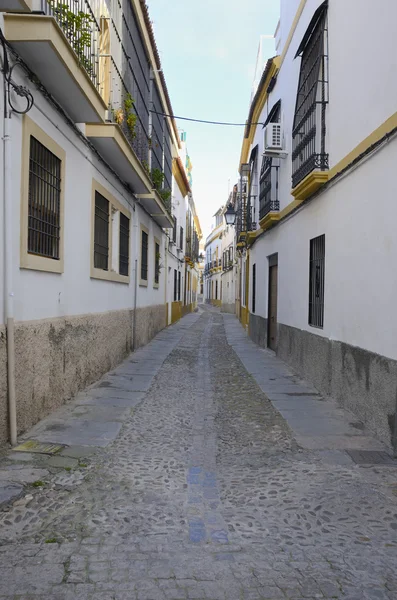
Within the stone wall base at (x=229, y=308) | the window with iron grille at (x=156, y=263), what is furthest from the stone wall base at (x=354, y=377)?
the stone wall base at (x=229, y=308)

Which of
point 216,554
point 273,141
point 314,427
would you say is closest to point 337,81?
point 273,141

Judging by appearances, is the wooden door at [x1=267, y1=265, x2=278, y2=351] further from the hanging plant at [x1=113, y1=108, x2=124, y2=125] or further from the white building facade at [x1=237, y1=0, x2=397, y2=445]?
the hanging plant at [x1=113, y1=108, x2=124, y2=125]

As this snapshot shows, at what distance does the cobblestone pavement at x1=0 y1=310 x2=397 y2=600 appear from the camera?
2387mm

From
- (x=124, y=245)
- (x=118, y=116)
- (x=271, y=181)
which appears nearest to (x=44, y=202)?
(x=118, y=116)

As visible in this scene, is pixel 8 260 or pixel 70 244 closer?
pixel 8 260

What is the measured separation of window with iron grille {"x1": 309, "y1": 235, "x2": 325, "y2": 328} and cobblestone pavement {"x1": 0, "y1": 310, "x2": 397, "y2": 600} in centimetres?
271

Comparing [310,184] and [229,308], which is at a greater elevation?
[310,184]

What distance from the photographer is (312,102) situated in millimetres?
7301

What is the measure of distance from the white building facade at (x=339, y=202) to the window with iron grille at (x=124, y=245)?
2.99m

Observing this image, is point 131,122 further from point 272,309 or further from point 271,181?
point 272,309

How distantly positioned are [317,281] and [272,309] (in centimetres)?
424

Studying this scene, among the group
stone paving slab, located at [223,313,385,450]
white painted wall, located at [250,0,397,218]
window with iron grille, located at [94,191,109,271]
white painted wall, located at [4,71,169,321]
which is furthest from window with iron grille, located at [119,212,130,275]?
white painted wall, located at [250,0,397,218]

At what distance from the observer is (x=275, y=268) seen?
1151cm

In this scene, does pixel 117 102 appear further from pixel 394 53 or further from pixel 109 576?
pixel 109 576
